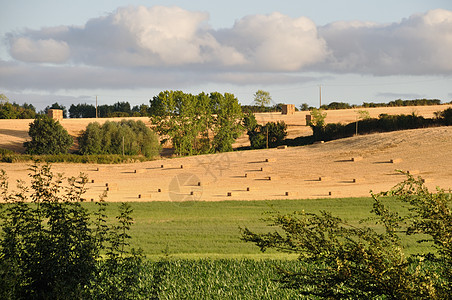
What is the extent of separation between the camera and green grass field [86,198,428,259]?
13812mm

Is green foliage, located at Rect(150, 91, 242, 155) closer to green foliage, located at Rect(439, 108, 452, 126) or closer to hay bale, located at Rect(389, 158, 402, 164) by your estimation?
green foliage, located at Rect(439, 108, 452, 126)

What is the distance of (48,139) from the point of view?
5747cm

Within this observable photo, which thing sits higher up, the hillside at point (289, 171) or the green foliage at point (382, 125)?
the green foliage at point (382, 125)

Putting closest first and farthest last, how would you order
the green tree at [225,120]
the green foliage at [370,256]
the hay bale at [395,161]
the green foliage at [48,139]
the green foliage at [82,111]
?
the green foliage at [370,256] < the hay bale at [395,161] < the green foliage at [48,139] < the green tree at [225,120] < the green foliage at [82,111]

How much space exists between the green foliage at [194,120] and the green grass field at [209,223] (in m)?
34.9

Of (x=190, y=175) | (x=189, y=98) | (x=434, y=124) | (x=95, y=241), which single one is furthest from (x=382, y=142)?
(x=95, y=241)

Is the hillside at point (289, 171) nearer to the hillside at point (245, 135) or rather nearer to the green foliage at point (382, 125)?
the green foliage at point (382, 125)

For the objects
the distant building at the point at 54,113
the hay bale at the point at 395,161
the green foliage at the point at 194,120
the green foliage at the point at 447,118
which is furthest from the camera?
the distant building at the point at 54,113

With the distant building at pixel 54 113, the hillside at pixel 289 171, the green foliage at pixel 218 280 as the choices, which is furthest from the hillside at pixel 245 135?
the green foliage at pixel 218 280

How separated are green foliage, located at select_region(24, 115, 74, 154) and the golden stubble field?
48.3 feet

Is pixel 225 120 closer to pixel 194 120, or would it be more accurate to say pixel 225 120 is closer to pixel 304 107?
pixel 194 120

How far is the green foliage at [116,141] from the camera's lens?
57.1 meters

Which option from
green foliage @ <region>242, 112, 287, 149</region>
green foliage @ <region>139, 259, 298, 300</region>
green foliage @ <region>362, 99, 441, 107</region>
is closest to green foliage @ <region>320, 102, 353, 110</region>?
green foliage @ <region>362, 99, 441, 107</region>

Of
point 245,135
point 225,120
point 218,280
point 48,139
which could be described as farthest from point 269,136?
point 218,280
